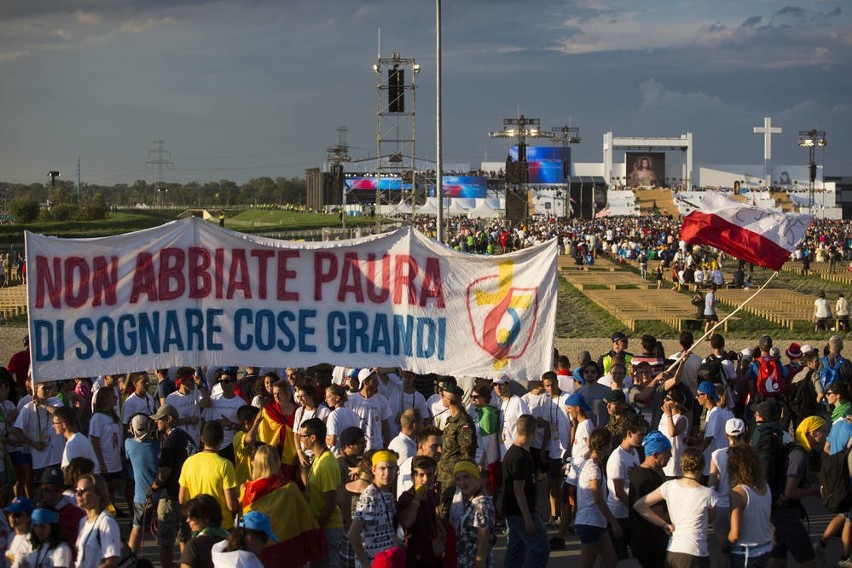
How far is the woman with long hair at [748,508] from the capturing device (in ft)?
21.2

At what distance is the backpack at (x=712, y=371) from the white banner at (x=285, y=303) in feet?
11.9

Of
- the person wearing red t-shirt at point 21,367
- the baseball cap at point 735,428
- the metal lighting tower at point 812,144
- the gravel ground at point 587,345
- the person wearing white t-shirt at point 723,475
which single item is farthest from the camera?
the metal lighting tower at point 812,144

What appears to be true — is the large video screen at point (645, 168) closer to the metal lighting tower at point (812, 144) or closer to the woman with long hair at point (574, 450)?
the metal lighting tower at point (812, 144)

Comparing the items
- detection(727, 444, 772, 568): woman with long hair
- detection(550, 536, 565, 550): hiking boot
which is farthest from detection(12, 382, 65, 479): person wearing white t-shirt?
detection(727, 444, 772, 568): woman with long hair

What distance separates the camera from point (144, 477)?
798 cm

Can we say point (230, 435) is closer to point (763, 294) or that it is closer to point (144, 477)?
point (144, 477)

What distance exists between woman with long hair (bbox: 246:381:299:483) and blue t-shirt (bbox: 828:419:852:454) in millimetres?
4062

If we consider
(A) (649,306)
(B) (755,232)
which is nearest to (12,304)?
(A) (649,306)

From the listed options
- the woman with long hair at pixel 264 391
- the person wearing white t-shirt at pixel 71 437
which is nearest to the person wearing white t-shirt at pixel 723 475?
the woman with long hair at pixel 264 391

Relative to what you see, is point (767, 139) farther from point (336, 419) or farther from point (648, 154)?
point (336, 419)

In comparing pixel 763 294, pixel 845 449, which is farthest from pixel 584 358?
pixel 763 294

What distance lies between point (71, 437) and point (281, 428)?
149 cm

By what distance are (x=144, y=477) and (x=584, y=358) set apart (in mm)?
5010

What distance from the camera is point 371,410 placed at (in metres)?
8.99
